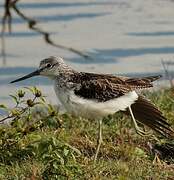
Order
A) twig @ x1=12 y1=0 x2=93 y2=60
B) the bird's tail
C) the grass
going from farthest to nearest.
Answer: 1. twig @ x1=12 y1=0 x2=93 y2=60
2. the bird's tail
3. the grass

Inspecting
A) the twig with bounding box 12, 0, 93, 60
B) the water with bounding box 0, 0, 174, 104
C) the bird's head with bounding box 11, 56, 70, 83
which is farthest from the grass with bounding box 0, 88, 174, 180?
the twig with bounding box 12, 0, 93, 60

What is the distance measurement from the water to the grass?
6.20ft

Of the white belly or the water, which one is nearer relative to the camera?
the white belly

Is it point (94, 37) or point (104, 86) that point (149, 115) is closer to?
point (104, 86)

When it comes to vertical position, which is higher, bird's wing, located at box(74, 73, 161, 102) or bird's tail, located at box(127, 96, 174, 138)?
bird's wing, located at box(74, 73, 161, 102)

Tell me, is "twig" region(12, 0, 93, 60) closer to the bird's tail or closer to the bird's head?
the bird's head

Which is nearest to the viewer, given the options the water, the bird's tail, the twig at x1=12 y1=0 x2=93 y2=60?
the bird's tail

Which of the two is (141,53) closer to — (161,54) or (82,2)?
(161,54)

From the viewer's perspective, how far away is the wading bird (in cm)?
684

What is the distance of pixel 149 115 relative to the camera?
24.0 feet

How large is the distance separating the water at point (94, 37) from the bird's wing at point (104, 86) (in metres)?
2.58

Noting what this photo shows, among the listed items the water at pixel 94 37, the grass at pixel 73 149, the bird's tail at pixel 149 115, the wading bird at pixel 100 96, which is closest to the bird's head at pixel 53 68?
the wading bird at pixel 100 96

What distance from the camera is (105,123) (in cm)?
804

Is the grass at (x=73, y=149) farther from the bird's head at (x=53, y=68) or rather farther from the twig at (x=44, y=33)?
the twig at (x=44, y=33)
